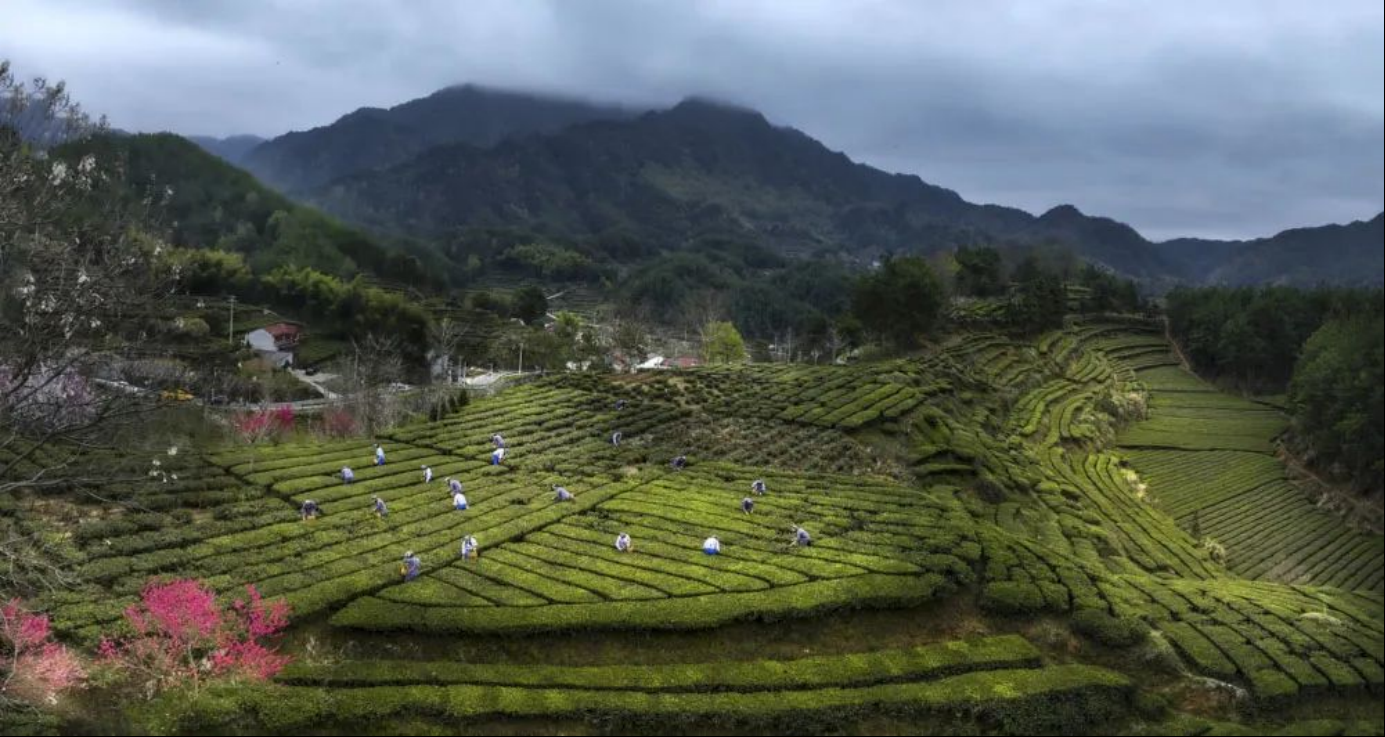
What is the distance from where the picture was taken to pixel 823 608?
2255 centimetres

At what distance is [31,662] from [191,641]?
274cm

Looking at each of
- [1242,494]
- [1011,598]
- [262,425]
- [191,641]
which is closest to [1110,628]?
[1011,598]

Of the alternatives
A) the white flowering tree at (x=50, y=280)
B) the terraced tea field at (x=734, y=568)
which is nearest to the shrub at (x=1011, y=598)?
the terraced tea field at (x=734, y=568)

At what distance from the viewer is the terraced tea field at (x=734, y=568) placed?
742 inches

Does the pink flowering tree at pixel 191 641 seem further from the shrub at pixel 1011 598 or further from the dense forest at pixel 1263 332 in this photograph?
the dense forest at pixel 1263 332

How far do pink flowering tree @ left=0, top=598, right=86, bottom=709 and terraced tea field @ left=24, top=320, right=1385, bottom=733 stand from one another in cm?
107

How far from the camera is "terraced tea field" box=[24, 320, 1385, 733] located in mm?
18859

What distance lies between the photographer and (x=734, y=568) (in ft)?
80.3

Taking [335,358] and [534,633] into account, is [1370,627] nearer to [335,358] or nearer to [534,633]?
[534,633]

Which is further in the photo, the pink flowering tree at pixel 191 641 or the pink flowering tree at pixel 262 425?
the pink flowering tree at pixel 262 425

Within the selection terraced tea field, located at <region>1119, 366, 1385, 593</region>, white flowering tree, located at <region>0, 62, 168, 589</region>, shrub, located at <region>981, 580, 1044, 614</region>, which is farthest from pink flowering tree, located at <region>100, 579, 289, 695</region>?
terraced tea field, located at <region>1119, 366, 1385, 593</region>

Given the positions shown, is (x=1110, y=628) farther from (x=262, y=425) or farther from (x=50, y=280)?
(x=262, y=425)

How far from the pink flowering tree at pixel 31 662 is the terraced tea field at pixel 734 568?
3.50 feet

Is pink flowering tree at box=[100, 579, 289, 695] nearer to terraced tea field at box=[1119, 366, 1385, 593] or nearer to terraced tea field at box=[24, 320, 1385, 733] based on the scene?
terraced tea field at box=[24, 320, 1385, 733]
